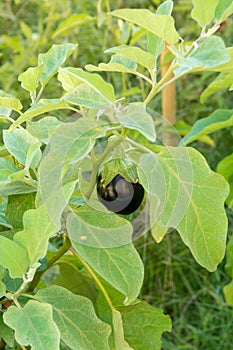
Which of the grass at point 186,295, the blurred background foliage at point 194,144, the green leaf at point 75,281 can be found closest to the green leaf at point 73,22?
the blurred background foliage at point 194,144

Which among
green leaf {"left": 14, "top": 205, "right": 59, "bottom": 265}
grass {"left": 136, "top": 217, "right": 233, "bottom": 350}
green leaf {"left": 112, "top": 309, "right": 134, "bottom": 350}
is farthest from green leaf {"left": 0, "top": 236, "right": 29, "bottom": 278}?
grass {"left": 136, "top": 217, "right": 233, "bottom": 350}

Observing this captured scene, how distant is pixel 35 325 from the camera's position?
0.49 m

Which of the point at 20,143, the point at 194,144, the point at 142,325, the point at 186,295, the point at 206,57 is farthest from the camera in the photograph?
the point at 194,144

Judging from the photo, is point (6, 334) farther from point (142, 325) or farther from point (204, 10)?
point (204, 10)

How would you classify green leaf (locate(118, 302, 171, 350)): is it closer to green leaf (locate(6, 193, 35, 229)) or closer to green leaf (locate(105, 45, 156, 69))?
green leaf (locate(6, 193, 35, 229))

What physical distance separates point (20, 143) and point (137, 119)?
0.13 metres

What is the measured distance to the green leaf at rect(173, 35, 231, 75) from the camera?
438mm

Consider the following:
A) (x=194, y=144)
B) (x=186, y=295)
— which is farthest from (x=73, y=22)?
(x=186, y=295)

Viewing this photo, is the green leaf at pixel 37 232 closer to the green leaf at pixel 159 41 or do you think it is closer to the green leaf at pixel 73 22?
the green leaf at pixel 159 41

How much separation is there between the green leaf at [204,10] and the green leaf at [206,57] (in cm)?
5

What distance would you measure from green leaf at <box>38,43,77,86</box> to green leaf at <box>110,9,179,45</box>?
0.36 feet

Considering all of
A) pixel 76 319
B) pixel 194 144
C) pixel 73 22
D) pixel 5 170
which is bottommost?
pixel 194 144

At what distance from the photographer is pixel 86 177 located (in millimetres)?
556

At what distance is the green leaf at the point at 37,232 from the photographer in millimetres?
508
